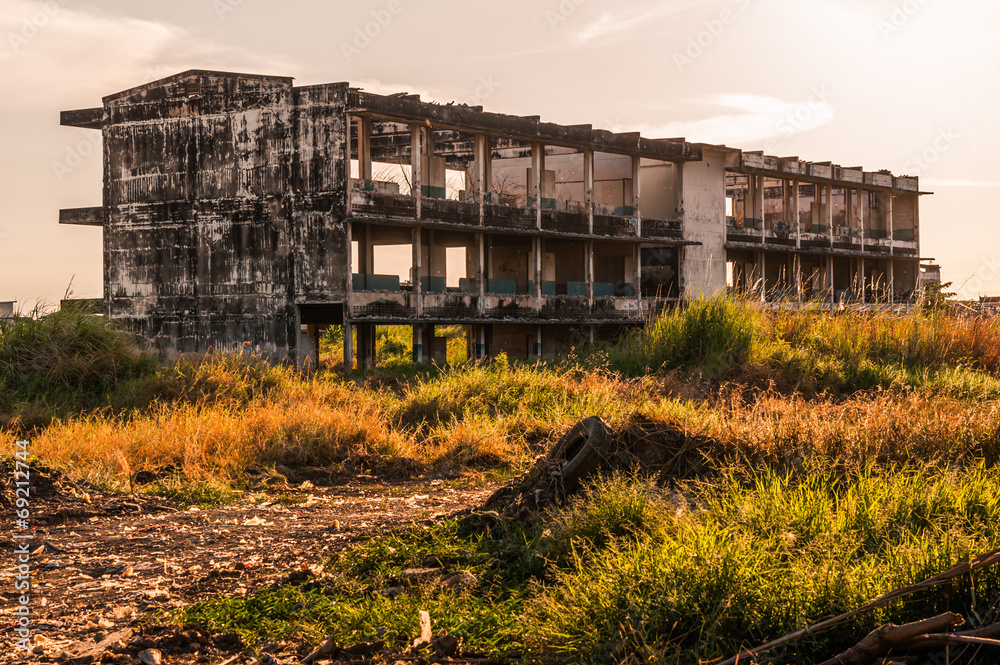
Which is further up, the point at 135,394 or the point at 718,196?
the point at 718,196

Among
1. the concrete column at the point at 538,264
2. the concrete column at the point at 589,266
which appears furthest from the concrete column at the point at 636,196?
the concrete column at the point at 538,264

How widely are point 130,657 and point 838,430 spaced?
5.65 m

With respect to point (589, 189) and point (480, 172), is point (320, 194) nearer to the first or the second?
point (480, 172)

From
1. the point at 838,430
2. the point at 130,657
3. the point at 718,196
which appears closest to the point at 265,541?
the point at 130,657

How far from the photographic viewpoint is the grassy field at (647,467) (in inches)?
182

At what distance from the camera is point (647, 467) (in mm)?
7785

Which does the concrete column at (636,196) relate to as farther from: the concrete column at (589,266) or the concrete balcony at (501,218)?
the concrete column at (589,266)

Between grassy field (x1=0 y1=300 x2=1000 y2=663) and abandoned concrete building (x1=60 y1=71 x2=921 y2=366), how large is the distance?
7169mm

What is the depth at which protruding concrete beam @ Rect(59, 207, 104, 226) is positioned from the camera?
→ 92.2 ft

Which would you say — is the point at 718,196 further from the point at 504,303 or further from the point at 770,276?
the point at 504,303

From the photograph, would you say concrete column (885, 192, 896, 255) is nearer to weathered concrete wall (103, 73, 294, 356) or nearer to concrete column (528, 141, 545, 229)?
concrete column (528, 141, 545, 229)

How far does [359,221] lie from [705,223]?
1521 cm

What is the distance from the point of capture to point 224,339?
25844mm

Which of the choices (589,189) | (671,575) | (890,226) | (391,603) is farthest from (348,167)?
(890,226)
